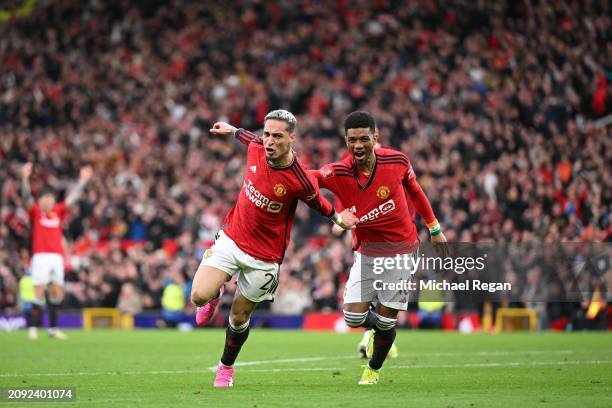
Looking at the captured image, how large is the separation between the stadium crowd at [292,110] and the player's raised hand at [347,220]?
1348 centimetres

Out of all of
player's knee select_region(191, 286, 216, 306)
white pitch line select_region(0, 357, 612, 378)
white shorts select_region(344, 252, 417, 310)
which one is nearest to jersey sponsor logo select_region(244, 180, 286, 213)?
player's knee select_region(191, 286, 216, 306)

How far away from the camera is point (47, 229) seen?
20219mm

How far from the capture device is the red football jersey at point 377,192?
10.7 metres

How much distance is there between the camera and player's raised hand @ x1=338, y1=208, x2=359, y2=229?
1012cm

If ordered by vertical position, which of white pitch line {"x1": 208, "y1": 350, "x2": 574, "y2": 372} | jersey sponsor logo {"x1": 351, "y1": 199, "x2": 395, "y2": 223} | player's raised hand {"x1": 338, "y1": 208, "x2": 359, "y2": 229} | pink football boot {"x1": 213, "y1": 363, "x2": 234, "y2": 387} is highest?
jersey sponsor logo {"x1": 351, "y1": 199, "x2": 395, "y2": 223}

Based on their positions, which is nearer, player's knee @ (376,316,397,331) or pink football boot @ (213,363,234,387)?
pink football boot @ (213,363,234,387)

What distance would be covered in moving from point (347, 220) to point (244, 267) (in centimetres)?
107

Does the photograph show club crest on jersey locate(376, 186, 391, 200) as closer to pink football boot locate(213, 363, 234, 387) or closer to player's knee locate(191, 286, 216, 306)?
player's knee locate(191, 286, 216, 306)

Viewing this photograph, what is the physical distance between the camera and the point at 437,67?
97.5 ft

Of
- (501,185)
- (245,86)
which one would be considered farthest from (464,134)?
(245,86)

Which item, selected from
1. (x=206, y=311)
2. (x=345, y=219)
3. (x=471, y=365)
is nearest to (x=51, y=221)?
(x=471, y=365)

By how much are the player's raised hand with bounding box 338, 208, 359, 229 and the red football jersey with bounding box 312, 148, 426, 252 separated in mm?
466

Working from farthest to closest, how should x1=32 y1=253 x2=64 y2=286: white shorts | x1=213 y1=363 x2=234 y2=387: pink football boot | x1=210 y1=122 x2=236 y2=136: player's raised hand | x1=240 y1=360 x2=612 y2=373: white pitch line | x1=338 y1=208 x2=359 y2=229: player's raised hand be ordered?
x1=32 y1=253 x2=64 y2=286: white shorts → x1=240 y1=360 x2=612 y2=373: white pitch line → x1=210 y1=122 x2=236 y2=136: player's raised hand → x1=213 y1=363 x2=234 y2=387: pink football boot → x1=338 y1=208 x2=359 y2=229: player's raised hand

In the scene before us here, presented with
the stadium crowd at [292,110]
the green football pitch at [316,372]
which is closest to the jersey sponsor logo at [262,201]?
the green football pitch at [316,372]
